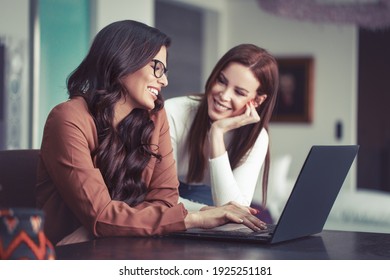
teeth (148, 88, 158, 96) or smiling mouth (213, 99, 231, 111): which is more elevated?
teeth (148, 88, 158, 96)

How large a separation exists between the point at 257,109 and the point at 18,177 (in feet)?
2.30

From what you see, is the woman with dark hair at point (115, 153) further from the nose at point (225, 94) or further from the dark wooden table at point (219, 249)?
the nose at point (225, 94)

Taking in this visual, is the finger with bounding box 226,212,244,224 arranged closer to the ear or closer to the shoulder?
the shoulder

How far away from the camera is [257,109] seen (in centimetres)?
214

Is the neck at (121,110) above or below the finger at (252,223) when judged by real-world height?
above

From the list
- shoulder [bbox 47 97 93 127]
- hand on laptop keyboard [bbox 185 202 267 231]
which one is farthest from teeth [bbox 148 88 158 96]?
hand on laptop keyboard [bbox 185 202 267 231]

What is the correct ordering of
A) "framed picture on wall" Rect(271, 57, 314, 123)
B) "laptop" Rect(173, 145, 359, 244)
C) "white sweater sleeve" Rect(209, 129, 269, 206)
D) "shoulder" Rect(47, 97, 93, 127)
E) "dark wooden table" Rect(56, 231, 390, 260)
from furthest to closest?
"framed picture on wall" Rect(271, 57, 314, 123)
"white sweater sleeve" Rect(209, 129, 269, 206)
"shoulder" Rect(47, 97, 93, 127)
"laptop" Rect(173, 145, 359, 244)
"dark wooden table" Rect(56, 231, 390, 260)

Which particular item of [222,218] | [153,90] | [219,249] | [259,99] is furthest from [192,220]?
[259,99]

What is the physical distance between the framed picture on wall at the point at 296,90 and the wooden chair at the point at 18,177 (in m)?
4.91

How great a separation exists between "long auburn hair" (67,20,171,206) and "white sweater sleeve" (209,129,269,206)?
30cm

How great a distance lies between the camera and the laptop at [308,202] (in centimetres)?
132

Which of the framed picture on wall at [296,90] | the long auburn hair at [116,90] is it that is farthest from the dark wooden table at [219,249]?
the framed picture on wall at [296,90]

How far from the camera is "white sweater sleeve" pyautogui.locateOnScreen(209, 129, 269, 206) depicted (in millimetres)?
1943
